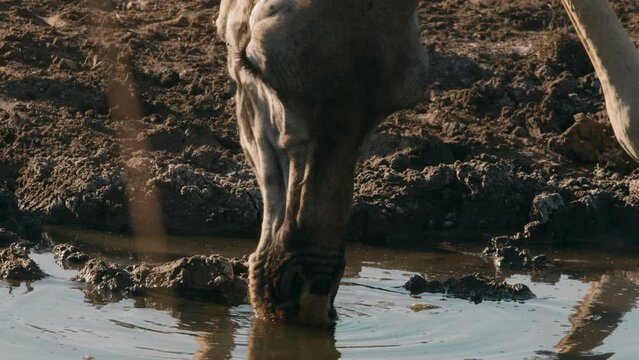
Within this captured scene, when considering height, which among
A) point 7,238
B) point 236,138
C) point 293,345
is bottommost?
point 293,345

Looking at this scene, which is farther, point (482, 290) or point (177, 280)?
point (482, 290)

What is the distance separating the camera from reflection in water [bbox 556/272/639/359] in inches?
279

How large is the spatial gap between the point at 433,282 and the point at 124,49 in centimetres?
453

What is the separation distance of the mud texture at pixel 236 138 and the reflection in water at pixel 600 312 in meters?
1.09

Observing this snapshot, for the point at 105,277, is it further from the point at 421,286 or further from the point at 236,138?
the point at 236,138

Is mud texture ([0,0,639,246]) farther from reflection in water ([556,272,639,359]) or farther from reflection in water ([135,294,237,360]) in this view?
reflection in water ([135,294,237,360])

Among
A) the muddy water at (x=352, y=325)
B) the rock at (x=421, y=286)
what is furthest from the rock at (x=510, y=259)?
the rock at (x=421, y=286)

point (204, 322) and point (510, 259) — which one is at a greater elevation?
point (510, 259)

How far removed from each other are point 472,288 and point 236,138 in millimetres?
3119

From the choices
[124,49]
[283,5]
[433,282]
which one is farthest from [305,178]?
[124,49]

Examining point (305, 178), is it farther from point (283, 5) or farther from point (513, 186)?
point (513, 186)

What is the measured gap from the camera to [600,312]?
7777mm

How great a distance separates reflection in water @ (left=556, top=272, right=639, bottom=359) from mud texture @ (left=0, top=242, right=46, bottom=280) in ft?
8.62

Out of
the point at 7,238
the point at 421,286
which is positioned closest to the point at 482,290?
the point at 421,286
